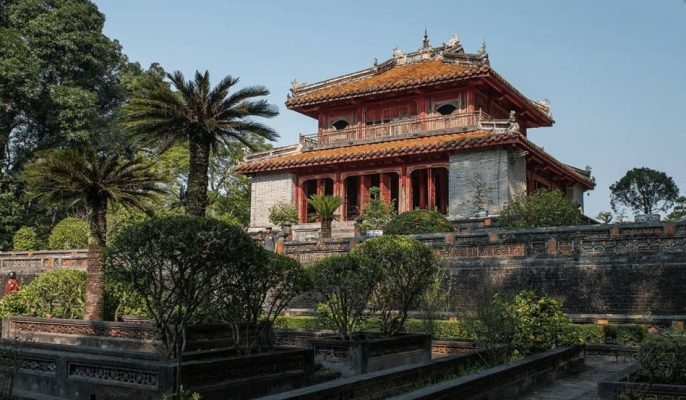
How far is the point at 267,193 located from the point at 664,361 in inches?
1090

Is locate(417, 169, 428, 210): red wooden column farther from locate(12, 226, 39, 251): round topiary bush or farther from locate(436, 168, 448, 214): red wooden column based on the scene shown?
locate(12, 226, 39, 251): round topiary bush

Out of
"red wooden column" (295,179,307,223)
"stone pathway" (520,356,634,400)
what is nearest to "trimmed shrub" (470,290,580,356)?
"stone pathway" (520,356,634,400)

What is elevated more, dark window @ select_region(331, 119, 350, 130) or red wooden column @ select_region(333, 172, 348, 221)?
dark window @ select_region(331, 119, 350, 130)

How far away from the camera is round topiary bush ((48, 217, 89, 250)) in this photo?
33.4 metres

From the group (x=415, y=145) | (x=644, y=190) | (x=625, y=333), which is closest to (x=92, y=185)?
(x=625, y=333)

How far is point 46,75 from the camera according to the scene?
42.9 meters

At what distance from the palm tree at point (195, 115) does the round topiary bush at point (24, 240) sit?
1888 centimetres

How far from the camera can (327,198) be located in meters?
28.3

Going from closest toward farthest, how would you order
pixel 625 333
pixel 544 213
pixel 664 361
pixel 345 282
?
pixel 664 361
pixel 345 282
pixel 625 333
pixel 544 213

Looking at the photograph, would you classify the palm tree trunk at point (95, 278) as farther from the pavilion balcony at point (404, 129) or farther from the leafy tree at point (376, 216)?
the pavilion balcony at point (404, 129)

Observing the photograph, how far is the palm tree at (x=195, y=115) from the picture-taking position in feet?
66.4

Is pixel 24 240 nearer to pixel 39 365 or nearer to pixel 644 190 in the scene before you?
pixel 39 365

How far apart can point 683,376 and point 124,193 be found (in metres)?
15.5

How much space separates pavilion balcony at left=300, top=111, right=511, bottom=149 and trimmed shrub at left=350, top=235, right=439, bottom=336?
16.4m
